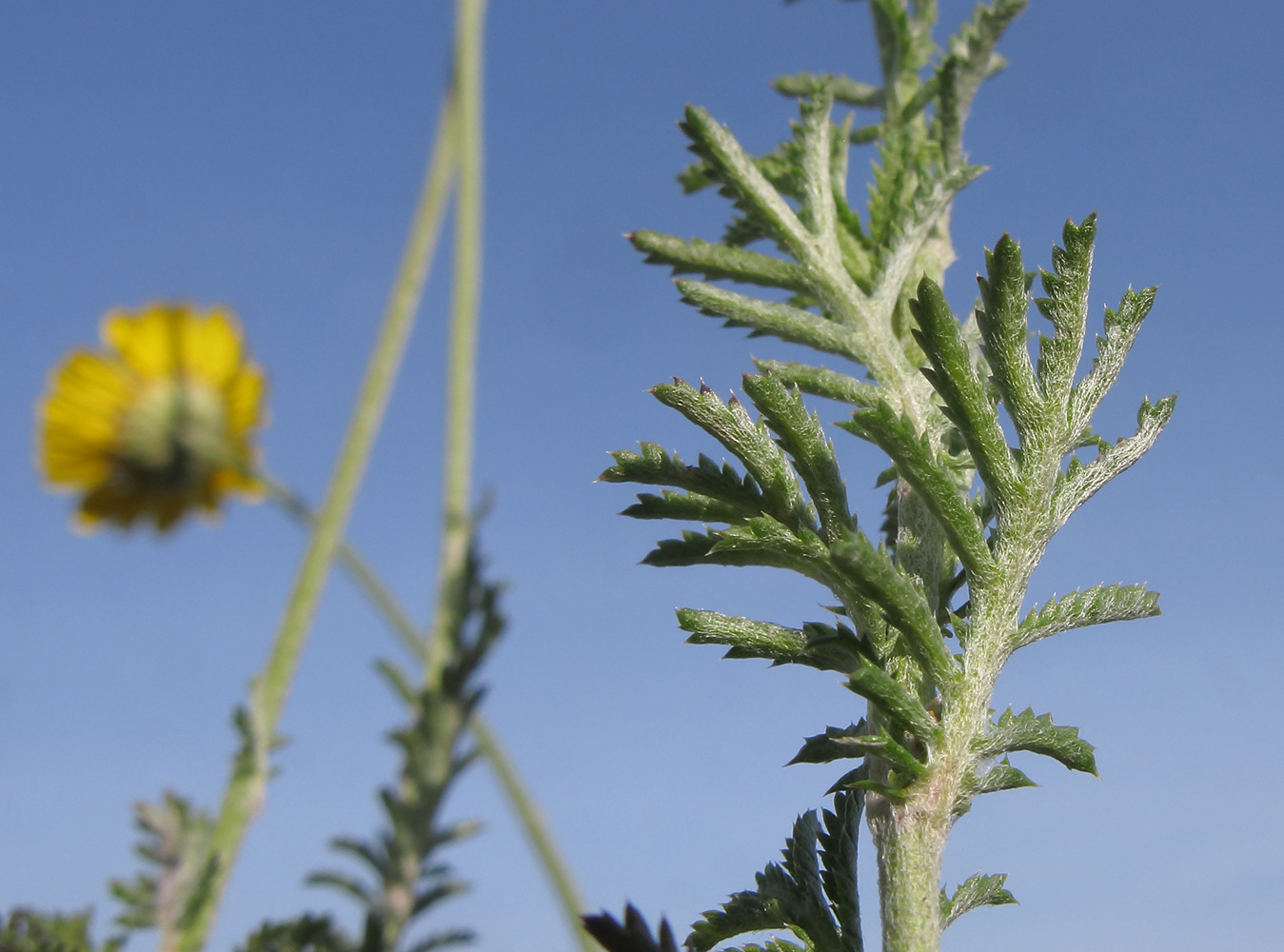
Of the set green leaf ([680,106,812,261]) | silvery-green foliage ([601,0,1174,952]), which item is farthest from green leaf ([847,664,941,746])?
green leaf ([680,106,812,261])

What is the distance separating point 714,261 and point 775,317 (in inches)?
11.5

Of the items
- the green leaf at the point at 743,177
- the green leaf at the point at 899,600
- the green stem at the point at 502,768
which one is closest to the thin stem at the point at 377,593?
the green stem at the point at 502,768

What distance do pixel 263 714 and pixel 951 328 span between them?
1.79m

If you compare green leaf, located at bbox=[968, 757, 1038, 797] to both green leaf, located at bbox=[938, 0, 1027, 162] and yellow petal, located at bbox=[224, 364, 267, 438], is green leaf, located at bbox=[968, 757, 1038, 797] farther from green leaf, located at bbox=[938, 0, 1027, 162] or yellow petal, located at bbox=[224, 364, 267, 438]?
green leaf, located at bbox=[938, 0, 1027, 162]

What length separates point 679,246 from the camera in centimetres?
309

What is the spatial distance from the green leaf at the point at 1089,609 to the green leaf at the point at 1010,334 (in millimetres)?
373

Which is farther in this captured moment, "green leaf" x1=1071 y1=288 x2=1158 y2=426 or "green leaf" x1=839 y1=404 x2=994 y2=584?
"green leaf" x1=1071 y1=288 x2=1158 y2=426

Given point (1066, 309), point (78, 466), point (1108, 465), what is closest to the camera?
point (78, 466)

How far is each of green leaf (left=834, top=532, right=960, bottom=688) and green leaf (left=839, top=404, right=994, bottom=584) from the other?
0.21m

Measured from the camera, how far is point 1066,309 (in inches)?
90.7

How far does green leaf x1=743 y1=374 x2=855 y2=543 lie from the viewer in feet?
7.22

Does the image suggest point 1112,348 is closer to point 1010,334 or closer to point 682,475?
point 1010,334

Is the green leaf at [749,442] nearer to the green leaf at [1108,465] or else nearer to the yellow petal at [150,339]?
the green leaf at [1108,465]

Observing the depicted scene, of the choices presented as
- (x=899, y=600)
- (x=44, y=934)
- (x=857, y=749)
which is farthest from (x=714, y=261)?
(x=44, y=934)
